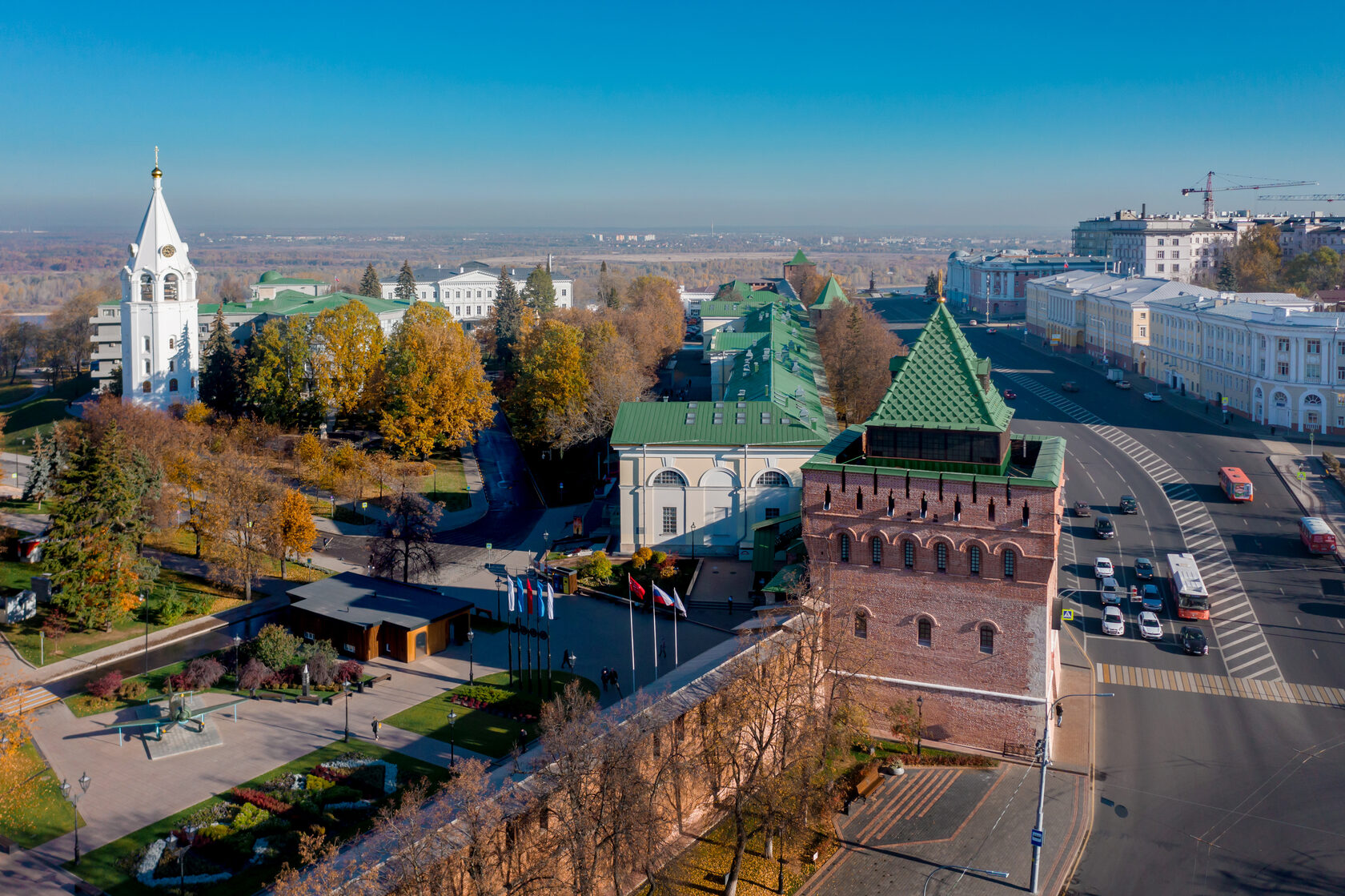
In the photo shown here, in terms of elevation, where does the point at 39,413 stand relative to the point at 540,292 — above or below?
below

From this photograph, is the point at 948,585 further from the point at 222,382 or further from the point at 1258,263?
the point at 1258,263

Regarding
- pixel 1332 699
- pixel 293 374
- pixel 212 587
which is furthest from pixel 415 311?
pixel 1332 699

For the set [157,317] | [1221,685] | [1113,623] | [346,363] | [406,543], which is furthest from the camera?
[157,317]

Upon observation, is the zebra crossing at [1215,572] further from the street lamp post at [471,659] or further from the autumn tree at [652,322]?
the autumn tree at [652,322]

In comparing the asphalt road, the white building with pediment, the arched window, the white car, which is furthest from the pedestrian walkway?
the white building with pediment

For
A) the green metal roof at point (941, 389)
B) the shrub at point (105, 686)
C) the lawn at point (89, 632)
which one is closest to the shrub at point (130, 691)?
the shrub at point (105, 686)

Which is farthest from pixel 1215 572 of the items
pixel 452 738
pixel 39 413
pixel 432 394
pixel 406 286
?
pixel 406 286

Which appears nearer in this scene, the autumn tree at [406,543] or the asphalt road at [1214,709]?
the asphalt road at [1214,709]
